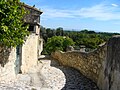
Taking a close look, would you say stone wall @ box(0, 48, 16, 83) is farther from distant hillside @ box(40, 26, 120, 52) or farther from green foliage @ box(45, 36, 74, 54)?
distant hillside @ box(40, 26, 120, 52)

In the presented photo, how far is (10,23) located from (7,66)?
170 cm

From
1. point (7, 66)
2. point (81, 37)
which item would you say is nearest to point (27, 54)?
point (7, 66)

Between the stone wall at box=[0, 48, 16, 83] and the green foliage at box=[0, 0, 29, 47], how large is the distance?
540mm

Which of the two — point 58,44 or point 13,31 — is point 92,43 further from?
point 13,31

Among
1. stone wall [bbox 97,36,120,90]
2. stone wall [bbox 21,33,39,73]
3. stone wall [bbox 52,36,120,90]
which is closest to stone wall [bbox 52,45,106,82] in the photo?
stone wall [bbox 52,36,120,90]

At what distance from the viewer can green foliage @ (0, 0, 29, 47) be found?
9.19m

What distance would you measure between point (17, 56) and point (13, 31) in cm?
235

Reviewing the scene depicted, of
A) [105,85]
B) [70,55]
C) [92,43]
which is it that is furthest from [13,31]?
[92,43]

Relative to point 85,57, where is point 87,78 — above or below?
below

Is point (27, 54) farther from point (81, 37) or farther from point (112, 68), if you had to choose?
point (81, 37)

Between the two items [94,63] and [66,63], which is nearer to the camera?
[94,63]

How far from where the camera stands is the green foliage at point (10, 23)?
9191mm

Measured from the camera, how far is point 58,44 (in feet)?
98.6

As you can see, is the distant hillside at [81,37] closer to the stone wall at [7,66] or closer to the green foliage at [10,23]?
the stone wall at [7,66]
